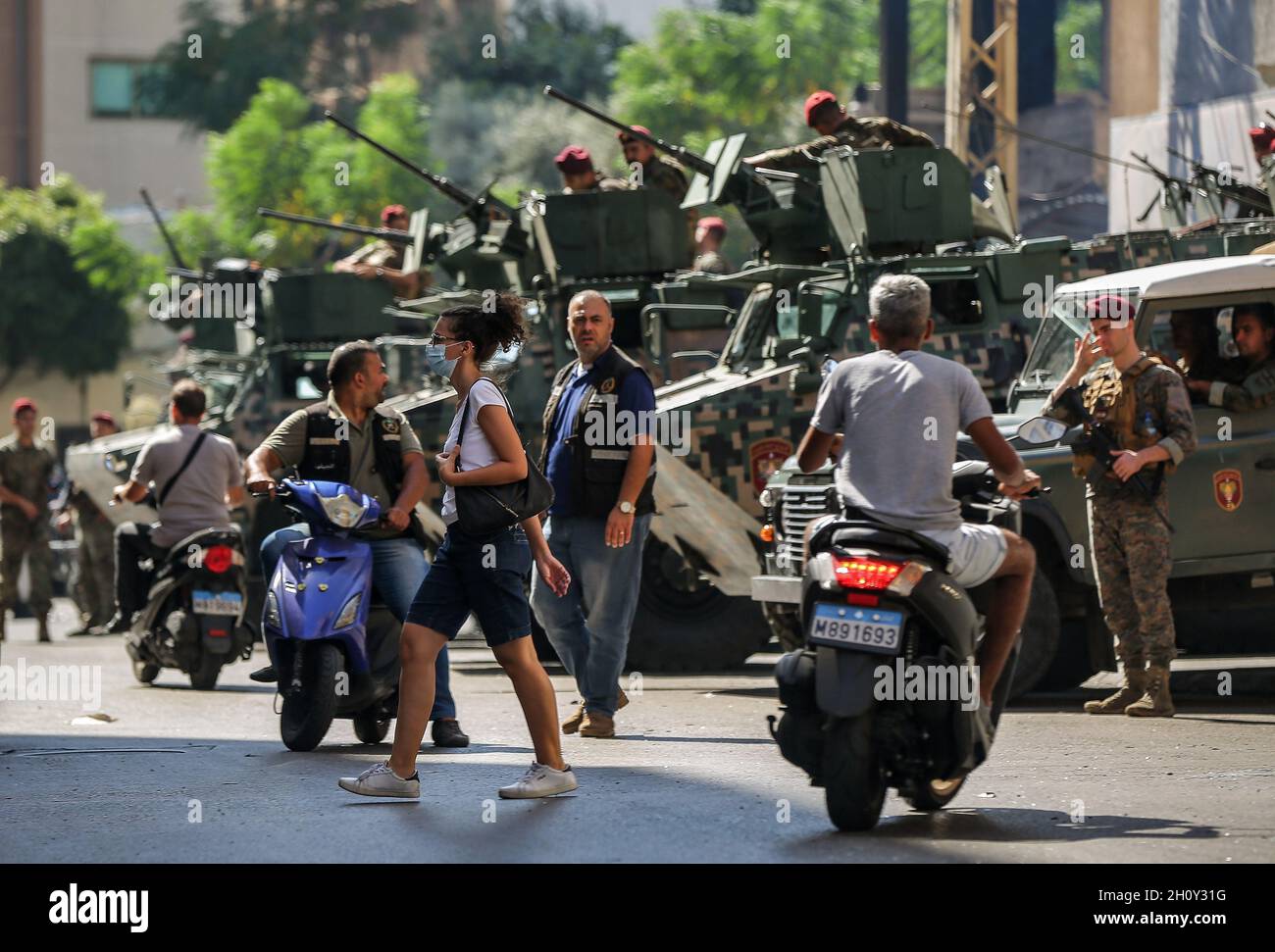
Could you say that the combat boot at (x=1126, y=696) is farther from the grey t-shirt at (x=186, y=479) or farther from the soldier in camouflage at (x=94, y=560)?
the soldier in camouflage at (x=94, y=560)

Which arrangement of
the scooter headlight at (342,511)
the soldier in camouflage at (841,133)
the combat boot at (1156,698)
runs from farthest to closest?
the soldier in camouflage at (841,133)
the combat boot at (1156,698)
the scooter headlight at (342,511)

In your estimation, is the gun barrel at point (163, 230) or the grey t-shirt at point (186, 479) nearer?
the grey t-shirt at point (186, 479)

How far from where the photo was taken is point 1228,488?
1131 cm

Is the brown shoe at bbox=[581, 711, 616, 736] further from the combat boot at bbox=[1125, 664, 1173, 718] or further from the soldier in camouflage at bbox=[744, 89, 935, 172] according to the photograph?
the soldier in camouflage at bbox=[744, 89, 935, 172]

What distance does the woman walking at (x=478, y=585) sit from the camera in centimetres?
795

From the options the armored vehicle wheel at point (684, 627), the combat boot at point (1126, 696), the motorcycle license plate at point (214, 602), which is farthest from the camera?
the armored vehicle wheel at point (684, 627)

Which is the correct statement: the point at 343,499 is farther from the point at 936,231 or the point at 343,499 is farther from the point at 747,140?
the point at 747,140

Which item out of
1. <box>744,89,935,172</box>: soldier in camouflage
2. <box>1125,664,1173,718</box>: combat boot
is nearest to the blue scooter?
<box>1125,664,1173,718</box>: combat boot

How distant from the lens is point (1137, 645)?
1091 cm

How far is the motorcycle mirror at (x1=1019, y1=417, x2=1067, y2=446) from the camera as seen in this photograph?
1012cm

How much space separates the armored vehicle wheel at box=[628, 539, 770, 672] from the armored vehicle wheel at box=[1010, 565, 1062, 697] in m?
2.88

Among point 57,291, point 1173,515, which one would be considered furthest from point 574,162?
point 57,291

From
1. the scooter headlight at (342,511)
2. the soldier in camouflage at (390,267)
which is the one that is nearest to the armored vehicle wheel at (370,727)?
the scooter headlight at (342,511)

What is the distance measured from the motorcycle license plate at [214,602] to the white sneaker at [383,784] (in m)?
5.86
